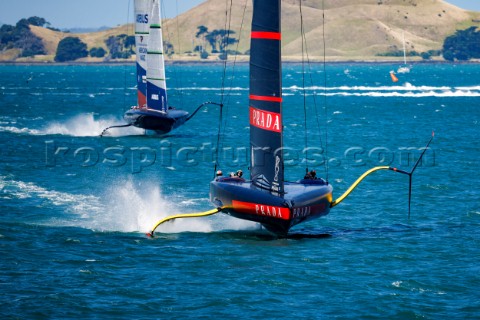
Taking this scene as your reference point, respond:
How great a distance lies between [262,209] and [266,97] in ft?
12.9

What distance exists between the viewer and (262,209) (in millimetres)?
31719

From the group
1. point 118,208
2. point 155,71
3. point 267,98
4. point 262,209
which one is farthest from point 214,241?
point 155,71

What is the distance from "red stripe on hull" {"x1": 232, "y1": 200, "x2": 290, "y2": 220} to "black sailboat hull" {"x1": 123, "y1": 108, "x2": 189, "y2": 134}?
36010mm

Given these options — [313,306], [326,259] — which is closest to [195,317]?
[313,306]

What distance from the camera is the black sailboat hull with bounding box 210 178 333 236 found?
3147 centimetres

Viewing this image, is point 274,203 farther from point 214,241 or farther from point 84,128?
point 84,128

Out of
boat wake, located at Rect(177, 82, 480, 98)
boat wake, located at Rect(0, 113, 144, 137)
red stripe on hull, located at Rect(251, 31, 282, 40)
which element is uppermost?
boat wake, located at Rect(177, 82, 480, 98)

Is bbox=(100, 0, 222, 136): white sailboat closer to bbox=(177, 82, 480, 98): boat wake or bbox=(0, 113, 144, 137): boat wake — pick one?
bbox=(0, 113, 144, 137): boat wake

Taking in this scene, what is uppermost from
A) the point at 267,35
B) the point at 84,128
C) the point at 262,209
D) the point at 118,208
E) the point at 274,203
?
the point at 267,35

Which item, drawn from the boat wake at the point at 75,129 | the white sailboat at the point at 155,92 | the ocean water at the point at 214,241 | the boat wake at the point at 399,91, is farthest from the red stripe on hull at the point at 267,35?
the boat wake at the point at 399,91

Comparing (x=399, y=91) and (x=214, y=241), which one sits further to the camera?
(x=399, y=91)

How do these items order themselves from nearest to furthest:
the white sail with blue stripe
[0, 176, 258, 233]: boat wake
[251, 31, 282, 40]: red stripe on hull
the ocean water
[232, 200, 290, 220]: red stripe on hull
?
the ocean water, [232, 200, 290, 220]: red stripe on hull, [251, 31, 282, 40]: red stripe on hull, [0, 176, 258, 233]: boat wake, the white sail with blue stripe

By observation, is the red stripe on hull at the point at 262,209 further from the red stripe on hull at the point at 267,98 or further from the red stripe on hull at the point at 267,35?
the red stripe on hull at the point at 267,35

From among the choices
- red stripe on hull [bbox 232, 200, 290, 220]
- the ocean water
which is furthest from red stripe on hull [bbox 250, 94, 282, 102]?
the ocean water
